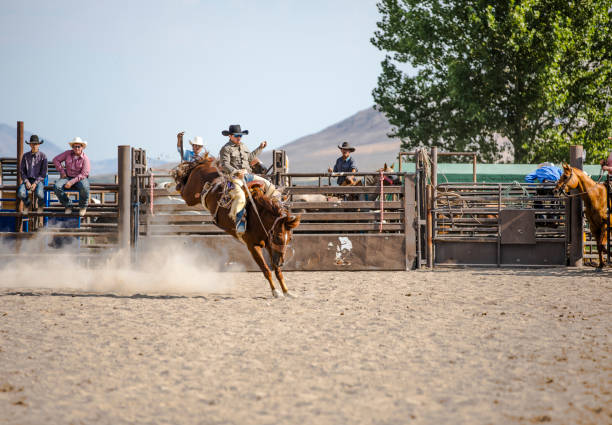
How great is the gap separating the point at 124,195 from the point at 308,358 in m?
7.61

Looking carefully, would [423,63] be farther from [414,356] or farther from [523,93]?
[414,356]

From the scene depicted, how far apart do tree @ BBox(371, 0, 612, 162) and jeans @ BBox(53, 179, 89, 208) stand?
63.0 ft

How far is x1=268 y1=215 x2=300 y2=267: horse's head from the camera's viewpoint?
885 cm

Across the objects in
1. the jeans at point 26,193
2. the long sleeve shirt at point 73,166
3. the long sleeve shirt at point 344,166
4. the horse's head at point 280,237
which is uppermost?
the long sleeve shirt at point 344,166

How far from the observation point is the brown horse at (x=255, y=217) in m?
8.88

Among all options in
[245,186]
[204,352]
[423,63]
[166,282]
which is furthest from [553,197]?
[423,63]

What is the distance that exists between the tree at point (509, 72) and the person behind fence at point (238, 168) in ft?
60.6

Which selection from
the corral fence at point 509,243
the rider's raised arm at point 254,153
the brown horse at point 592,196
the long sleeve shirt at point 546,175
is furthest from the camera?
the long sleeve shirt at point 546,175

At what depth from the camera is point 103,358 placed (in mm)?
5359

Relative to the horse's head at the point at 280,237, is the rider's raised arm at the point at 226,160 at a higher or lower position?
higher

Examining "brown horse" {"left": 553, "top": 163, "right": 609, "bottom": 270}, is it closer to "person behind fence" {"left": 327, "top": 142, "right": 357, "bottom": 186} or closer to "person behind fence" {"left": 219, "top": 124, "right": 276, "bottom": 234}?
"person behind fence" {"left": 327, "top": 142, "right": 357, "bottom": 186}

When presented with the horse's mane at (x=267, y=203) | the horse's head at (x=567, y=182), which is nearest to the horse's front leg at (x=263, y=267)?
the horse's mane at (x=267, y=203)

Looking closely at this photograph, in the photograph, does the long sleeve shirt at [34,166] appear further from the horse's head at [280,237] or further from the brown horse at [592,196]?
the brown horse at [592,196]

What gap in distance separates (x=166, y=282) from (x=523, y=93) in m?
21.0
